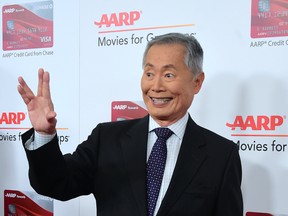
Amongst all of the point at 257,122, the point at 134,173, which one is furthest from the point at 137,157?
the point at 257,122

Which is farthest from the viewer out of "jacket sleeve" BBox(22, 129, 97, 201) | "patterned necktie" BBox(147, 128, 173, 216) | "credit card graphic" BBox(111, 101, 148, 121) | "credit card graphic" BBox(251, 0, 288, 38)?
"credit card graphic" BBox(111, 101, 148, 121)

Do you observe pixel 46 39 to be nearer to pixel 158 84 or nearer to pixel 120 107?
pixel 120 107

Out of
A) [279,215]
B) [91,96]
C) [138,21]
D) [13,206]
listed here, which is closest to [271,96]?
[279,215]

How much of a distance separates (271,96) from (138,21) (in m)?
0.76

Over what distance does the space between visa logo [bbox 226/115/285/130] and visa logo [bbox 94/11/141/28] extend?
72cm

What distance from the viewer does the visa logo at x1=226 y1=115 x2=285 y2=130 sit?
1.66 m

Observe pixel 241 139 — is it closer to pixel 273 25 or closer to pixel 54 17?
pixel 273 25

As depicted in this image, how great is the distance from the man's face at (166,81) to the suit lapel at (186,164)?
0.29 feet

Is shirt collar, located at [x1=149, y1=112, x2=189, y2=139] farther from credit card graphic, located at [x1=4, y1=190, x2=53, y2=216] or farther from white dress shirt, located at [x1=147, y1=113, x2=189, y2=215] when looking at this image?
credit card graphic, located at [x1=4, y1=190, x2=53, y2=216]

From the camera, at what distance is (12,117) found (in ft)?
7.39

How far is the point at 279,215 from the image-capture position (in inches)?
65.4

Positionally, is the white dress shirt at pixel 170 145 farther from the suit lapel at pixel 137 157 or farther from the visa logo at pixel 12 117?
the visa logo at pixel 12 117

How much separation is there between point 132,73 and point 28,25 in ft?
2.47

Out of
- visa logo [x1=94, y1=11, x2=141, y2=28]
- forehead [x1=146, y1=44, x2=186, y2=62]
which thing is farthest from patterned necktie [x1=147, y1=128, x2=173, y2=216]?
visa logo [x1=94, y1=11, x2=141, y2=28]
